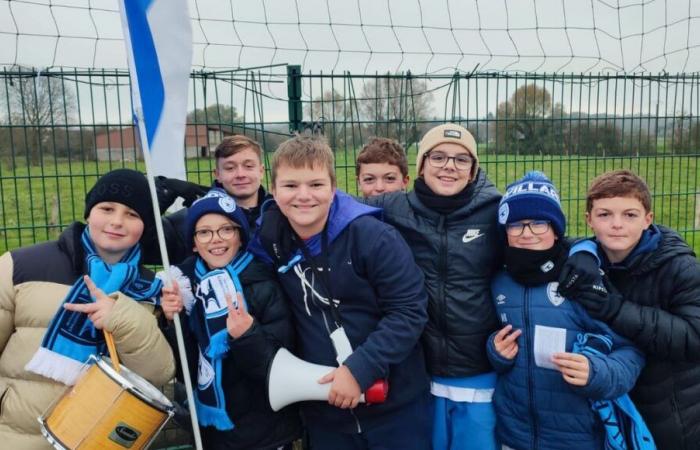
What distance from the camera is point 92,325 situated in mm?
2412

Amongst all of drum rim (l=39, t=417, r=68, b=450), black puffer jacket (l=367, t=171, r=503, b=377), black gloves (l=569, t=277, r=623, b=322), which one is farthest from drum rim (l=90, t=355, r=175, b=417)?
black gloves (l=569, t=277, r=623, b=322)

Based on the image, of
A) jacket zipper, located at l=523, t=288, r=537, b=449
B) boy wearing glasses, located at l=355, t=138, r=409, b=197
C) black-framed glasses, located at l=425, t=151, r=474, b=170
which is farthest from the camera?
boy wearing glasses, located at l=355, t=138, r=409, b=197

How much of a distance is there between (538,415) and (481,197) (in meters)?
0.97

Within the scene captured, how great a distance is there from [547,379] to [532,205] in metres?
0.73

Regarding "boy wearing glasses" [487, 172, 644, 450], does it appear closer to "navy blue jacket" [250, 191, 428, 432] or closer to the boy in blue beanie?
the boy in blue beanie

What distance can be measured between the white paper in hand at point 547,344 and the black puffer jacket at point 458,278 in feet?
0.72

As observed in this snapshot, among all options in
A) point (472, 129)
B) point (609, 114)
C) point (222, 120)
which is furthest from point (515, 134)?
point (222, 120)

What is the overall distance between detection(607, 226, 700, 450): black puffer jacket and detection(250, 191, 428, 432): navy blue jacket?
838mm

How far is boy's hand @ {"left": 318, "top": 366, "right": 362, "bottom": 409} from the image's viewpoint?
2311 millimetres

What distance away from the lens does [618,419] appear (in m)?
2.44

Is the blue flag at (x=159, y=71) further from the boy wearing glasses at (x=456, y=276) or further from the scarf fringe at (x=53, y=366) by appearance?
the boy wearing glasses at (x=456, y=276)

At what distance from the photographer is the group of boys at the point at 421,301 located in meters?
2.38

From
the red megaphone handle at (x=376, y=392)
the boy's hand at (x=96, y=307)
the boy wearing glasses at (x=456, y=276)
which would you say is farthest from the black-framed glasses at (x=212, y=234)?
the red megaphone handle at (x=376, y=392)

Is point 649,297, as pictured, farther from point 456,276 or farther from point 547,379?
point 456,276
